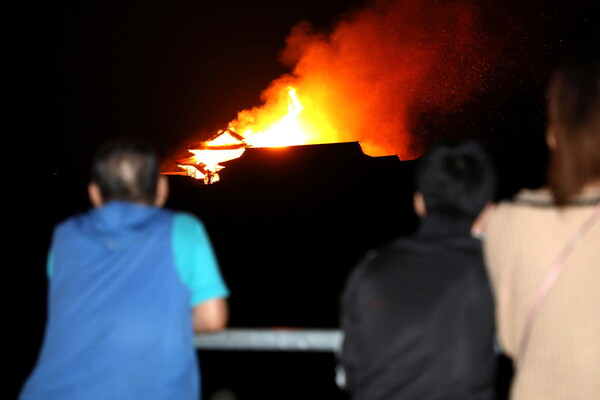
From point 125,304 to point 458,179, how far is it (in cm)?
124

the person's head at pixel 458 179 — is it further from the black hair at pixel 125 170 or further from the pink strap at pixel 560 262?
the black hair at pixel 125 170

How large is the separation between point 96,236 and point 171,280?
0.32m

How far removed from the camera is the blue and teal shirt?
1850 millimetres

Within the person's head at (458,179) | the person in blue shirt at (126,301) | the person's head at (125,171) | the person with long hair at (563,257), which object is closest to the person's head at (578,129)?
the person with long hair at (563,257)

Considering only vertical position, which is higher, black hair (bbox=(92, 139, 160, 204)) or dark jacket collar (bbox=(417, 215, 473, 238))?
black hair (bbox=(92, 139, 160, 204))

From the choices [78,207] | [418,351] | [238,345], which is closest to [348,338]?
[418,351]

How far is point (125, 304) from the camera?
1.85 metres

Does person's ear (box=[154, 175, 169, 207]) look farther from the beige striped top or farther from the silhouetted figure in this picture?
the beige striped top

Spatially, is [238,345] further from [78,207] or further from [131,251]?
[78,207]

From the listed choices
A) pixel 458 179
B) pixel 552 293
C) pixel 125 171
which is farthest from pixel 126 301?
pixel 552 293

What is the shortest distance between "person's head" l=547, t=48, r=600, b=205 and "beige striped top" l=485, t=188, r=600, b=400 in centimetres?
6

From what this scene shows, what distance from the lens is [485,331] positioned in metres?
1.81

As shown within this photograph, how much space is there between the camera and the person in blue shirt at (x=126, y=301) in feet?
6.07

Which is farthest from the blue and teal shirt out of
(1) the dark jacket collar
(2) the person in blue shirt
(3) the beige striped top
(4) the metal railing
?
(3) the beige striped top
